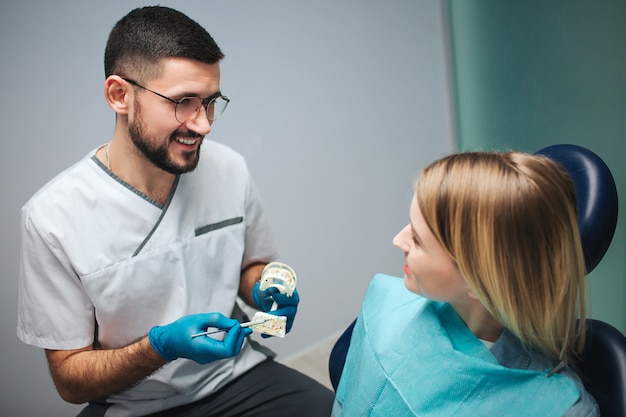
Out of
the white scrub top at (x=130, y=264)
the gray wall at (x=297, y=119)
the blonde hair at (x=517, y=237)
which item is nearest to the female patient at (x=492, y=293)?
the blonde hair at (x=517, y=237)

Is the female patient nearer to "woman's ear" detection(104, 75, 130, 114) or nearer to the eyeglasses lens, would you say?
the eyeglasses lens

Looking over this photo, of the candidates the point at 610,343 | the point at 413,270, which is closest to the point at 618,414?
the point at 610,343

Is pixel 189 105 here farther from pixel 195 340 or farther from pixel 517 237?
pixel 517 237

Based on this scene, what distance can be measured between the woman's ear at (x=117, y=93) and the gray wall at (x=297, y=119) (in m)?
0.38

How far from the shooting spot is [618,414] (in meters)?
0.84

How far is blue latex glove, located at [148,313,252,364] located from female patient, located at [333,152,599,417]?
0.35 metres

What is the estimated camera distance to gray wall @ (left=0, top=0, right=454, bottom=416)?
150 cm

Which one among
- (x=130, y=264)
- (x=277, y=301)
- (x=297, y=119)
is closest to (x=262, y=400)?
(x=277, y=301)

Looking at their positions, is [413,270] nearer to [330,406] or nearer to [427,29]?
[330,406]

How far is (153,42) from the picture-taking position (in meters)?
1.20

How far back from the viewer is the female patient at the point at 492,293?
0.85 metres

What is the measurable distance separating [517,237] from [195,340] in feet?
2.50

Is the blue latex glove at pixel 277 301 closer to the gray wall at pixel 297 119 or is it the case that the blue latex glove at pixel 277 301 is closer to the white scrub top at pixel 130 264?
the white scrub top at pixel 130 264

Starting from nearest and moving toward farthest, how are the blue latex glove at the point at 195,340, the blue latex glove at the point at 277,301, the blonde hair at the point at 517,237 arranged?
the blonde hair at the point at 517,237 < the blue latex glove at the point at 195,340 < the blue latex glove at the point at 277,301
